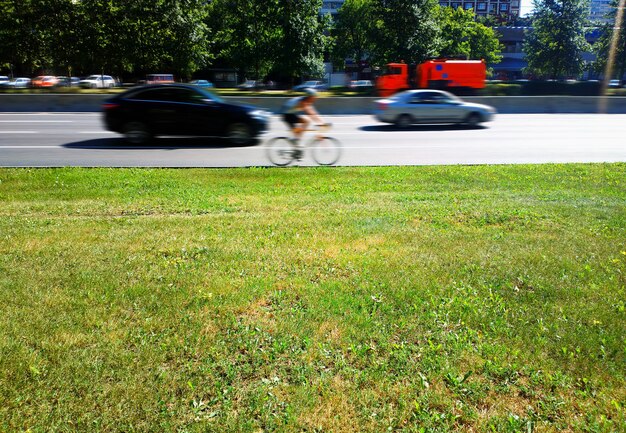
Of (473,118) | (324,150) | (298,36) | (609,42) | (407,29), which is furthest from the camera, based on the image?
(609,42)

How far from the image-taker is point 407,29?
149 ft

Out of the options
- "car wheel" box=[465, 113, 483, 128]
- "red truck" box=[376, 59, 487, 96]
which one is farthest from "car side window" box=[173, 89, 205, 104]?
"red truck" box=[376, 59, 487, 96]

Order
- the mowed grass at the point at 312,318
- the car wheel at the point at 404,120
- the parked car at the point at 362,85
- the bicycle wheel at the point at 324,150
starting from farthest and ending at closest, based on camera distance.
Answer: the parked car at the point at 362,85 → the car wheel at the point at 404,120 → the bicycle wheel at the point at 324,150 → the mowed grass at the point at 312,318

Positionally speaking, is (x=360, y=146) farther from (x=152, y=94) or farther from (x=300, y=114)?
(x=152, y=94)

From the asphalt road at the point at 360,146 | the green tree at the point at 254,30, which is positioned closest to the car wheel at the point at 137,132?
the asphalt road at the point at 360,146

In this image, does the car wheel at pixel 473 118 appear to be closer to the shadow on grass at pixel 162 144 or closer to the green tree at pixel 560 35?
the shadow on grass at pixel 162 144

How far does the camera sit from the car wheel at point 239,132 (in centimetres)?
1496

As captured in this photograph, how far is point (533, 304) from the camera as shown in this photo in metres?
4.11

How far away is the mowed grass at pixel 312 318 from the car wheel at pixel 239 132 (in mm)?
8025

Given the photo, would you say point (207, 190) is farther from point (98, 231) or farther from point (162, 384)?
point (162, 384)

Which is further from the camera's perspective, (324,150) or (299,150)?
(324,150)

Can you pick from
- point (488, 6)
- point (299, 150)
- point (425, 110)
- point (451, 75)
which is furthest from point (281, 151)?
point (488, 6)

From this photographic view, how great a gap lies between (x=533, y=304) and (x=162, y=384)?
2906mm

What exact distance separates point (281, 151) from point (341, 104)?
1698 centimetres
